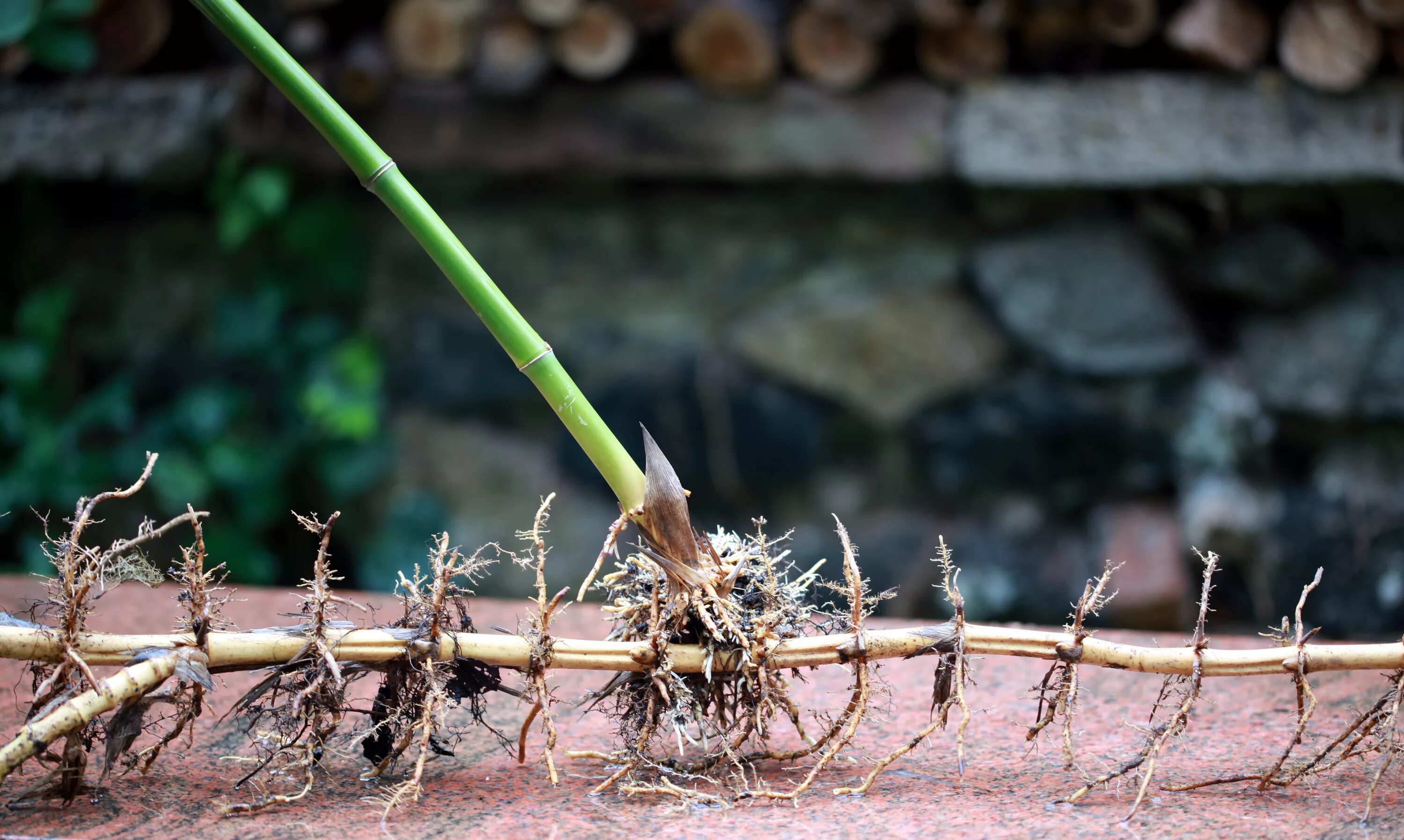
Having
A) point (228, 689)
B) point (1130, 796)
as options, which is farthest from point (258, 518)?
point (1130, 796)

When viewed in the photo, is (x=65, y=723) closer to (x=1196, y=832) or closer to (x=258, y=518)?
(x=1196, y=832)

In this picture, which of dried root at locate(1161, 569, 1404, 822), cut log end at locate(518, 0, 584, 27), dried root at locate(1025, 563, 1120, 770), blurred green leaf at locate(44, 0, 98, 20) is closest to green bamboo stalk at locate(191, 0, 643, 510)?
dried root at locate(1025, 563, 1120, 770)

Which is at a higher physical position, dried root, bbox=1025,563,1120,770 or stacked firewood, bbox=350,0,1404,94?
stacked firewood, bbox=350,0,1404,94

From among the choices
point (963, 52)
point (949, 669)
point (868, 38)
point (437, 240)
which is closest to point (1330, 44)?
point (963, 52)

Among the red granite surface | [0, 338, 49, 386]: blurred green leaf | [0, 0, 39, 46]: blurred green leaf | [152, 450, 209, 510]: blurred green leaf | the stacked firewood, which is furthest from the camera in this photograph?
[0, 338, 49, 386]: blurred green leaf

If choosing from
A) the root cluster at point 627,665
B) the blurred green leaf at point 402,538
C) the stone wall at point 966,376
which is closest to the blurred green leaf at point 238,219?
the stone wall at point 966,376

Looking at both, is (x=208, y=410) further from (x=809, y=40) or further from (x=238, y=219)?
(x=809, y=40)

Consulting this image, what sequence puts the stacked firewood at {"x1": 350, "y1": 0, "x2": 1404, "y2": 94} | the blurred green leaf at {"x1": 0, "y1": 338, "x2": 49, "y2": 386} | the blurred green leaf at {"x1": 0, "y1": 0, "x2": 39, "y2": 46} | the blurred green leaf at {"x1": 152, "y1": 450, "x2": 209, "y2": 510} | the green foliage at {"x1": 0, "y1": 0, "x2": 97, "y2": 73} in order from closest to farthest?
the blurred green leaf at {"x1": 0, "y1": 0, "x2": 39, "y2": 46}, the stacked firewood at {"x1": 350, "y1": 0, "x2": 1404, "y2": 94}, the green foliage at {"x1": 0, "y1": 0, "x2": 97, "y2": 73}, the blurred green leaf at {"x1": 152, "y1": 450, "x2": 209, "y2": 510}, the blurred green leaf at {"x1": 0, "y1": 338, "x2": 49, "y2": 386}

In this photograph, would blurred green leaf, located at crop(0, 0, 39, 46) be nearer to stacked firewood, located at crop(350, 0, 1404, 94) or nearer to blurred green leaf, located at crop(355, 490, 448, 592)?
stacked firewood, located at crop(350, 0, 1404, 94)

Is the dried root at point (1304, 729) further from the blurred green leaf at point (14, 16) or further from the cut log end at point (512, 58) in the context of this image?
the blurred green leaf at point (14, 16)
